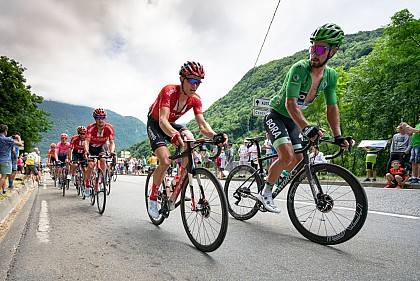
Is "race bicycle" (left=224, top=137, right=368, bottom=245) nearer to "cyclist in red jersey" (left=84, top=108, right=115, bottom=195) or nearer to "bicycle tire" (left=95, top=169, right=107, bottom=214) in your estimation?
"bicycle tire" (left=95, top=169, right=107, bottom=214)

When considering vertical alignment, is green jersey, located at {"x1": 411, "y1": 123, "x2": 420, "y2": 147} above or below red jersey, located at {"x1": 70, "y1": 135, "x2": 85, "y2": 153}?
below

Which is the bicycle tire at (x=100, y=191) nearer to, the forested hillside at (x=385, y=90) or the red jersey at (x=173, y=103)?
the red jersey at (x=173, y=103)

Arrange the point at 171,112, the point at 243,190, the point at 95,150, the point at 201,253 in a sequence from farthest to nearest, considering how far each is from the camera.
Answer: the point at 95,150, the point at 243,190, the point at 171,112, the point at 201,253

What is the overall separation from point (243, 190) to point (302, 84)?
Result: 5.73 ft

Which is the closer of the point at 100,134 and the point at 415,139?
the point at 100,134

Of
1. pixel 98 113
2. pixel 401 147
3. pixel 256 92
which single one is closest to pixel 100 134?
pixel 98 113

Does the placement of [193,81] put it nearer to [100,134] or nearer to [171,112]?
[171,112]

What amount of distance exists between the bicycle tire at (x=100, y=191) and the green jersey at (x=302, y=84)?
3.45 meters

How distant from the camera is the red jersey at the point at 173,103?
3854 mm

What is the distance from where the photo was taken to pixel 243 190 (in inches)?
177

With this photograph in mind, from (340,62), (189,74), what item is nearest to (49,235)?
(189,74)

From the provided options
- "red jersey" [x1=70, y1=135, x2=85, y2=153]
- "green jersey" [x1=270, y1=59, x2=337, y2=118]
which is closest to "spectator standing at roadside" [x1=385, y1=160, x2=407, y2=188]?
"green jersey" [x1=270, y1=59, x2=337, y2=118]

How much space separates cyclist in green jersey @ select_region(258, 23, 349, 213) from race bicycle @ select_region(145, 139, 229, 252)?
0.98 metres

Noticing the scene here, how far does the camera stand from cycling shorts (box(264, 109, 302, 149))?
3.80 meters
